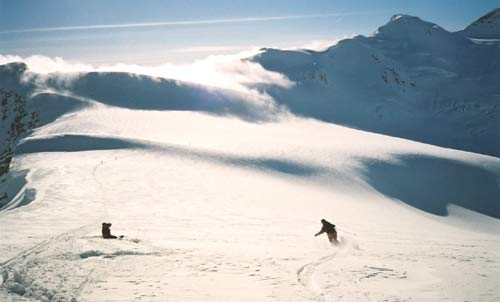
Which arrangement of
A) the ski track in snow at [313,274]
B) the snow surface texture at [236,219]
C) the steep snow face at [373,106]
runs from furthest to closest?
the steep snow face at [373,106] < the snow surface texture at [236,219] < the ski track in snow at [313,274]

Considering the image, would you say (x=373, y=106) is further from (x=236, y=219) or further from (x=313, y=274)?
(x=313, y=274)

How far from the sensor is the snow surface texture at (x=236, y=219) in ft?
39.3

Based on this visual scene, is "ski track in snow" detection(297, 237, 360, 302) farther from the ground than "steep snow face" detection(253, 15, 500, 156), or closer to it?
closer to it

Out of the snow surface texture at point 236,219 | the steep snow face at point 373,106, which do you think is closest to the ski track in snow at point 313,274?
the snow surface texture at point 236,219

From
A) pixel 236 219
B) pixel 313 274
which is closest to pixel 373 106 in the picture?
pixel 236 219

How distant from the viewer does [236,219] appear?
928 inches

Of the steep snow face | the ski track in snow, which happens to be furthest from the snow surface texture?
the steep snow face

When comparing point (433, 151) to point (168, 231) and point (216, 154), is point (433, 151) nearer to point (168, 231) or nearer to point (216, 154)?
point (216, 154)

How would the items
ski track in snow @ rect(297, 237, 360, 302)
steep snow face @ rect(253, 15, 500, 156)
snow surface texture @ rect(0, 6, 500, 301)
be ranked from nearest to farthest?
1. ski track in snow @ rect(297, 237, 360, 302)
2. snow surface texture @ rect(0, 6, 500, 301)
3. steep snow face @ rect(253, 15, 500, 156)

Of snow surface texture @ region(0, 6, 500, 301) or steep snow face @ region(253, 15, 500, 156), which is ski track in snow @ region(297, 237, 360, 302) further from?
steep snow face @ region(253, 15, 500, 156)

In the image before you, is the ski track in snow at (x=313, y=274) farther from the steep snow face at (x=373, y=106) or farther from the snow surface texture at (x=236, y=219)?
the steep snow face at (x=373, y=106)

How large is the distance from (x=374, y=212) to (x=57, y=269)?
87.0 feet

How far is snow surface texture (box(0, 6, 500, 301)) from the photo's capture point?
12.0m

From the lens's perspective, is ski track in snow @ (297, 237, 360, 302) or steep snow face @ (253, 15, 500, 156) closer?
ski track in snow @ (297, 237, 360, 302)
